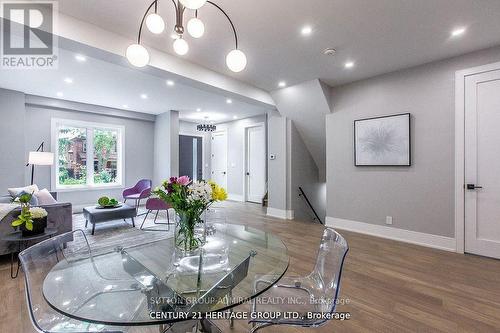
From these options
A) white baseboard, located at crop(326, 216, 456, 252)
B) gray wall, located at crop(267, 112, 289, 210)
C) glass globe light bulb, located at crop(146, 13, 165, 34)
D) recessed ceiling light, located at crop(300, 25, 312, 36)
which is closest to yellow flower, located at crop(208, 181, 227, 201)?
glass globe light bulb, located at crop(146, 13, 165, 34)

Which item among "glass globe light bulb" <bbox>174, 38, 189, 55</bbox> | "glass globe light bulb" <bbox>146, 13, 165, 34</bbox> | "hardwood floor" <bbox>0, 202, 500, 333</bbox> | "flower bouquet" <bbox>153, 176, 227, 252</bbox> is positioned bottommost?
"hardwood floor" <bbox>0, 202, 500, 333</bbox>

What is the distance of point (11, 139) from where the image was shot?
15.0ft

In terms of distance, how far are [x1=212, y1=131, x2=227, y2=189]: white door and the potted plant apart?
5.54 m

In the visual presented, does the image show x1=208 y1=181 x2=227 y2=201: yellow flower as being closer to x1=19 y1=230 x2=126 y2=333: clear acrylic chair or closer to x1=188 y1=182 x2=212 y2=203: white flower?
x1=188 y1=182 x2=212 y2=203: white flower

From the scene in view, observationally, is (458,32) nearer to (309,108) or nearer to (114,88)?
(309,108)

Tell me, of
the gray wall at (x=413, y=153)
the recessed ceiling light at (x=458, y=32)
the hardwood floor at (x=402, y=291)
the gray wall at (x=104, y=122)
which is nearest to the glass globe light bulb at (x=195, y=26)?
the hardwood floor at (x=402, y=291)

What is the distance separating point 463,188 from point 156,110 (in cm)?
666

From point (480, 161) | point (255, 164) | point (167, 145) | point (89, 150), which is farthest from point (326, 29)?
point (89, 150)

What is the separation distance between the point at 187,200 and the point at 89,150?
238 inches

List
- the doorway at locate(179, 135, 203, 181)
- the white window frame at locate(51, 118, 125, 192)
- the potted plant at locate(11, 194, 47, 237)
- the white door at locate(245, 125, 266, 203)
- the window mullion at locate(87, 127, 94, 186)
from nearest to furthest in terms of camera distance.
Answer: the potted plant at locate(11, 194, 47, 237) < the white window frame at locate(51, 118, 125, 192) < the window mullion at locate(87, 127, 94, 186) < the white door at locate(245, 125, 266, 203) < the doorway at locate(179, 135, 203, 181)

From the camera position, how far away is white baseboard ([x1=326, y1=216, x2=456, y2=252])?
318 cm

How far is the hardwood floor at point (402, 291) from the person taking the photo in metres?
1.69

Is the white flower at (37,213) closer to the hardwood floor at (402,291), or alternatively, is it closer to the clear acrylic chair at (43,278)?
the hardwood floor at (402,291)

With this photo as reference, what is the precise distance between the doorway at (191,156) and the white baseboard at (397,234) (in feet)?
16.0
